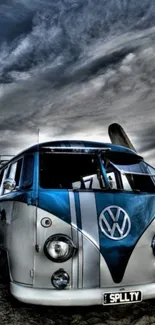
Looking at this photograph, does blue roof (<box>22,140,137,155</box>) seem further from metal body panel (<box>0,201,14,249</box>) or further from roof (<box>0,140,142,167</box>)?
metal body panel (<box>0,201,14,249</box>)

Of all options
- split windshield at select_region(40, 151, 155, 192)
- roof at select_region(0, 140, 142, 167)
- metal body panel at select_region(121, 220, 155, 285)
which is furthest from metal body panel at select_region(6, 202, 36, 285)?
metal body panel at select_region(121, 220, 155, 285)

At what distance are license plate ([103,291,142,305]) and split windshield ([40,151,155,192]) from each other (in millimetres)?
1241

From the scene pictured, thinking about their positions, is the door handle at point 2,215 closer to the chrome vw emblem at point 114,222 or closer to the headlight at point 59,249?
the headlight at point 59,249

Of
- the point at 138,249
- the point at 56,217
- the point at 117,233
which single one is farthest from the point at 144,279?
the point at 56,217

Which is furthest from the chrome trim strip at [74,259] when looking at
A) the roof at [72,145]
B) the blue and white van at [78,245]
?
the roof at [72,145]

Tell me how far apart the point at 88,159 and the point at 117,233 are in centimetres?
124

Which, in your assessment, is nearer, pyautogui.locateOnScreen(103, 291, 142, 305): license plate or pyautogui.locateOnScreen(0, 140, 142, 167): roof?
pyautogui.locateOnScreen(103, 291, 142, 305): license plate

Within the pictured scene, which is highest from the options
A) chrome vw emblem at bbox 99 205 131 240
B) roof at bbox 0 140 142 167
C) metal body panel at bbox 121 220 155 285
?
roof at bbox 0 140 142 167

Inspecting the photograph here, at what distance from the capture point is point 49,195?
11.5ft

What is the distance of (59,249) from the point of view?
328cm

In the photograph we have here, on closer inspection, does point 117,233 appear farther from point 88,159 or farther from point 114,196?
point 88,159

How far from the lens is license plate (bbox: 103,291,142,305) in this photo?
3.25 m

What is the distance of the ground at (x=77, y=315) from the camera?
11.9 feet

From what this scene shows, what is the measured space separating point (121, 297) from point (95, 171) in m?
1.60
